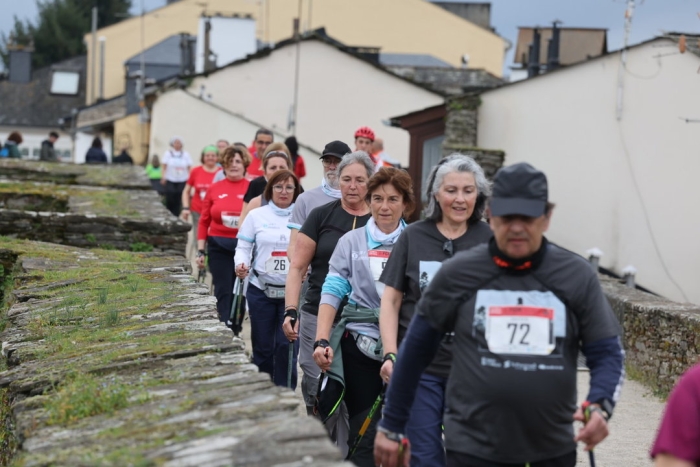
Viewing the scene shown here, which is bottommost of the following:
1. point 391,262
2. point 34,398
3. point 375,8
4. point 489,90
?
point 34,398

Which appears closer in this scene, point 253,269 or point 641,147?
point 253,269

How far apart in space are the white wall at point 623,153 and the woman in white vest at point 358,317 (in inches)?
481

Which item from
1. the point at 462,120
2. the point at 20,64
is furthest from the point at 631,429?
the point at 20,64

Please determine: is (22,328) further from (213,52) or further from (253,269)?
(213,52)

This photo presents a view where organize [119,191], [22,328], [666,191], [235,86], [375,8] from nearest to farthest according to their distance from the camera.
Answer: [22,328], [119,191], [666,191], [235,86], [375,8]

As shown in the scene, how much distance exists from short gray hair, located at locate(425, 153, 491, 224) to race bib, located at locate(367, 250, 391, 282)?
0.59 m

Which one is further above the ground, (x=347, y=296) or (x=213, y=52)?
(x=213, y=52)

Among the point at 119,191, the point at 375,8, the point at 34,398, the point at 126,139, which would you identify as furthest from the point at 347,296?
the point at 375,8

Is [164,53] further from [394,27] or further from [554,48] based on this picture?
[554,48]

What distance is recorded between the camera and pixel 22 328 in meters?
6.59

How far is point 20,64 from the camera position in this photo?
6981cm

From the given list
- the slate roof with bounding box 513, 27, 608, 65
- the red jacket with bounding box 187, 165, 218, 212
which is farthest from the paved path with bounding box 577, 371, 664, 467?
the slate roof with bounding box 513, 27, 608, 65

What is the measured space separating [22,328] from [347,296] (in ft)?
5.83

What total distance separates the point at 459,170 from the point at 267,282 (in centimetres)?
329
